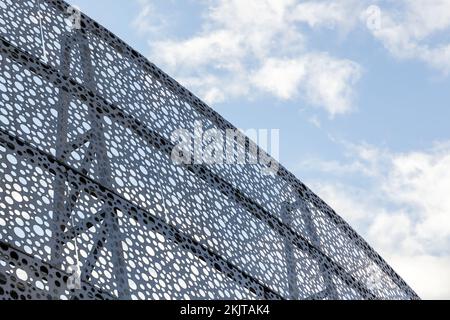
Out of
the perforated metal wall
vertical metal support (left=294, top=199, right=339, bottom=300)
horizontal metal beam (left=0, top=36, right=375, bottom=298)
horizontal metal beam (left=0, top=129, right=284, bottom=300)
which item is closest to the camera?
the perforated metal wall

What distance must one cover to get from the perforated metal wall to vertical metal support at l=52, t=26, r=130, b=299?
14 mm

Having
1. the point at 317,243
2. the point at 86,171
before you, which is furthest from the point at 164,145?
the point at 317,243

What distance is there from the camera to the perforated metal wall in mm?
6344

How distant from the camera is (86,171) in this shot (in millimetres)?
7387

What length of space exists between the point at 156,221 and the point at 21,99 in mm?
1725

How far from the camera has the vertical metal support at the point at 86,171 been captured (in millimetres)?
6457

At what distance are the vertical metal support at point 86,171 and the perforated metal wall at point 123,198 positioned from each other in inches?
0.6

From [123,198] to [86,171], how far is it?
0.45 meters

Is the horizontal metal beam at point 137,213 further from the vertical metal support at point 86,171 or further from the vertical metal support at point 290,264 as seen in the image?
the vertical metal support at point 290,264

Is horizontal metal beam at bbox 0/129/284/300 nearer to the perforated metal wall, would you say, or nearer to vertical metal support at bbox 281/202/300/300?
the perforated metal wall

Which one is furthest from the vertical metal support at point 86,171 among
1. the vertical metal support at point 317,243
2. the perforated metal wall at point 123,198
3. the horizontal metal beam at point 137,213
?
the vertical metal support at point 317,243

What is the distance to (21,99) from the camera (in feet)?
24.2

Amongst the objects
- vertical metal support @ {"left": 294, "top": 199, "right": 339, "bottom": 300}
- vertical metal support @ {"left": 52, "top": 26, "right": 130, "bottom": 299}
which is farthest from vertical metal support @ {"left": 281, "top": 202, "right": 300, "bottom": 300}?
vertical metal support @ {"left": 52, "top": 26, "right": 130, "bottom": 299}
